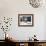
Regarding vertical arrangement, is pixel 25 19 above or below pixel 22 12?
below

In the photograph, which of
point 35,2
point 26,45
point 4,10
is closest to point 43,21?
point 35,2

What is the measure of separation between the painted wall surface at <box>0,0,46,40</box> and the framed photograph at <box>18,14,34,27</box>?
4.3 inches

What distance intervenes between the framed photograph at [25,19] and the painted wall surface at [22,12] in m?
0.11

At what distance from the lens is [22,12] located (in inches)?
179

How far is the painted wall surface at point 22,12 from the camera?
14.8 feet

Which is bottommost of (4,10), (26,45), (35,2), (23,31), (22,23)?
(26,45)

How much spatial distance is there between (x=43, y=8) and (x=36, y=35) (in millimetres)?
1009

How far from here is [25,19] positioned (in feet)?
14.9

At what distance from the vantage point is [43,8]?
454 centimetres

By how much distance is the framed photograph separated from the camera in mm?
4533

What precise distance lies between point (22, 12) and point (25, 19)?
0.91 feet

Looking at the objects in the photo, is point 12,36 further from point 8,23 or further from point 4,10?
point 4,10

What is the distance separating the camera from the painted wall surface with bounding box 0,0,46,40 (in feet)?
14.8

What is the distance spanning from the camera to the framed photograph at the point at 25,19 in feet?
14.9
